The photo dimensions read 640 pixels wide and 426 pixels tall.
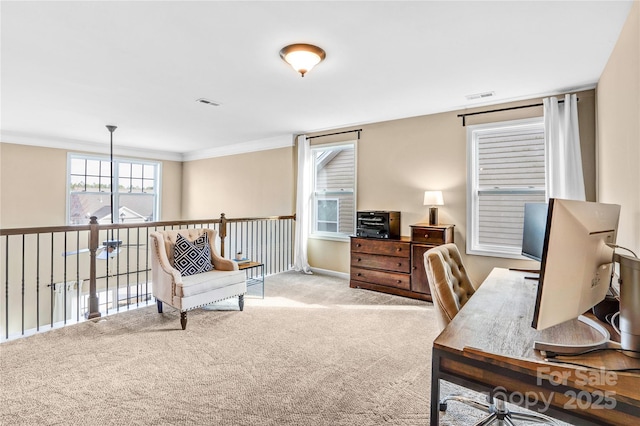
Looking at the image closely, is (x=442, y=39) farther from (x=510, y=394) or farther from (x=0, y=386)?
(x=0, y=386)

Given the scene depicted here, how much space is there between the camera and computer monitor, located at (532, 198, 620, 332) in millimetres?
945

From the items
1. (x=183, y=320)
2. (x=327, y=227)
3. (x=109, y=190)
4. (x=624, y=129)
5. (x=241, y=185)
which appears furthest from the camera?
(x=109, y=190)

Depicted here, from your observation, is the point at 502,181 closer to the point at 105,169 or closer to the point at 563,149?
the point at 563,149

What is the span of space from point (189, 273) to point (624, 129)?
154 inches

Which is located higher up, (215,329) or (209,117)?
(209,117)

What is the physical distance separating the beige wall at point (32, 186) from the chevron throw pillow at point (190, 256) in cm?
432

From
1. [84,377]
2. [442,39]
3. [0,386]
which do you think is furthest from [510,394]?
[0,386]

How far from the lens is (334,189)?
5.49m

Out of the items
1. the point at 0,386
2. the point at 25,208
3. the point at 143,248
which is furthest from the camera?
the point at 143,248

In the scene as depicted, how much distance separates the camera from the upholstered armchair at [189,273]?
3.15m

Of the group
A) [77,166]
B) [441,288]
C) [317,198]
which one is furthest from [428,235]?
[77,166]

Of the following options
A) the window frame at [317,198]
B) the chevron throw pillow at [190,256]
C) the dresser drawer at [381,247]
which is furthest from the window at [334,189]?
the chevron throw pillow at [190,256]

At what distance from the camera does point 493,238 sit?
4.04m

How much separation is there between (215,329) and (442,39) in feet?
10.5
